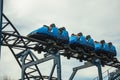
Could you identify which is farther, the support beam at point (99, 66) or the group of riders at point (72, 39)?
the support beam at point (99, 66)

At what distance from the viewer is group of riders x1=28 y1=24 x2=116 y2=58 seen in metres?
20.6

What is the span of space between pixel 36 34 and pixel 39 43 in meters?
0.71

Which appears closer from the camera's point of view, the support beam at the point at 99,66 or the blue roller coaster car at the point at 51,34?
the blue roller coaster car at the point at 51,34

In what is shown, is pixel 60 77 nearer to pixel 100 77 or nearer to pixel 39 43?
pixel 39 43

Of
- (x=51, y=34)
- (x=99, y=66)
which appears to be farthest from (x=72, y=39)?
(x=99, y=66)

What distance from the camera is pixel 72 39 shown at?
75.9ft

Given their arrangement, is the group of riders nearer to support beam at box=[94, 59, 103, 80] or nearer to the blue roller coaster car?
the blue roller coaster car

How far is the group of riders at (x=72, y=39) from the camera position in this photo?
2059cm

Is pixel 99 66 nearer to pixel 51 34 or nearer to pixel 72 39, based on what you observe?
pixel 72 39

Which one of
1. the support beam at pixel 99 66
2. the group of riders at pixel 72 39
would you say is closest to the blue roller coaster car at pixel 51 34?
the group of riders at pixel 72 39

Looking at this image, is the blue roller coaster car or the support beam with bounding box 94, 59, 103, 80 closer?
the blue roller coaster car

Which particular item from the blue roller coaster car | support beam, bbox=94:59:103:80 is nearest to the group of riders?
the blue roller coaster car

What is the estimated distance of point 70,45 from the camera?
23172 millimetres

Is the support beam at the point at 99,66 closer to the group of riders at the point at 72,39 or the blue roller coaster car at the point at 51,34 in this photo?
the group of riders at the point at 72,39
